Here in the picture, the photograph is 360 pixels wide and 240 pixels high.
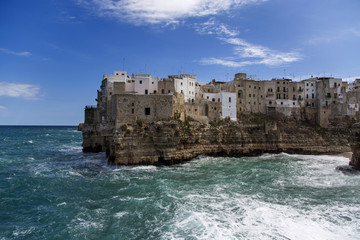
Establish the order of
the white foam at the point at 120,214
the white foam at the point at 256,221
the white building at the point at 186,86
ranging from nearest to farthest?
1. the white foam at the point at 256,221
2. the white foam at the point at 120,214
3. the white building at the point at 186,86

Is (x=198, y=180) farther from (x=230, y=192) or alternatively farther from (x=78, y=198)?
(x=78, y=198)

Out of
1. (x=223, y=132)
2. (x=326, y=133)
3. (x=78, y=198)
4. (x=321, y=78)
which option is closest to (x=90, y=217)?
(x=78, y=198)

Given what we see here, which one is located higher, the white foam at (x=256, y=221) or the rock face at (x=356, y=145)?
the rock face at (x=356, y=145)

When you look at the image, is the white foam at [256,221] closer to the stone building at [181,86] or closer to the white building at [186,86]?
the stone building at [181,86]

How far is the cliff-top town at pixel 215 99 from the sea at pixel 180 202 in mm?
9298

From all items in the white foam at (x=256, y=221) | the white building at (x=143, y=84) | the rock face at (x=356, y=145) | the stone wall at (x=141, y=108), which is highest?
the white building at (x=143, y=84)

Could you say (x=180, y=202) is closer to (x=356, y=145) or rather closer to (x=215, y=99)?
(x=356, y=145)

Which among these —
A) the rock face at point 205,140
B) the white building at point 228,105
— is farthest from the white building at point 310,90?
the white building at point 228,105

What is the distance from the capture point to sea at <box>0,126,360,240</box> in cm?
1605

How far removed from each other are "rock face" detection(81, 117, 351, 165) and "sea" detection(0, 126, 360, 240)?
8.86ft

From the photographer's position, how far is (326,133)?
167ft

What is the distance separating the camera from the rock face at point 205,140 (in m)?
35.6

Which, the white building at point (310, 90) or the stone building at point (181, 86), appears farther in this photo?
the white building at point (310, 90)

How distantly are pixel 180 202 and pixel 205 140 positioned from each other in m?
21.8
